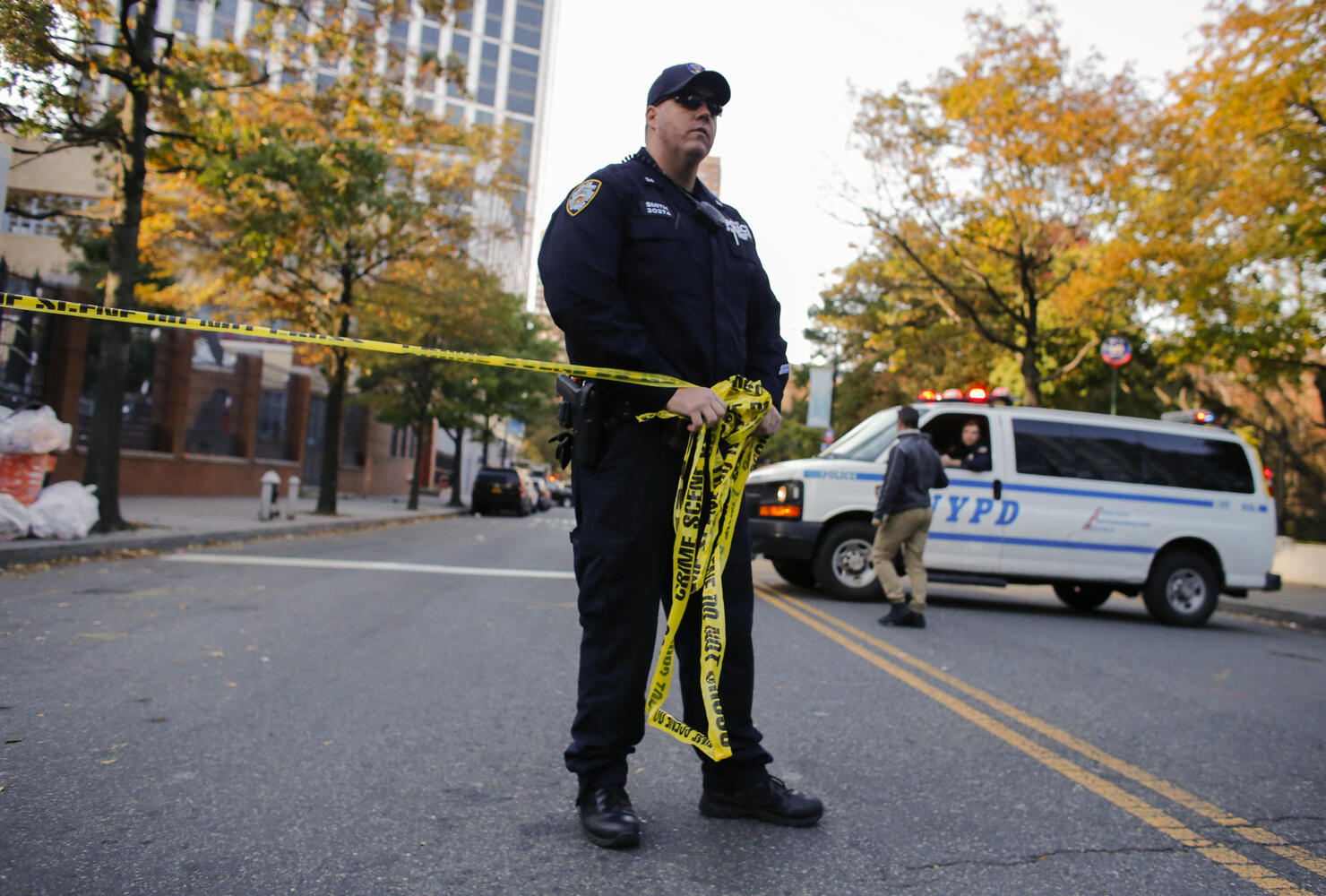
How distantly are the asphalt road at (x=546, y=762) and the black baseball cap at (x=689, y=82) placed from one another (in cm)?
211

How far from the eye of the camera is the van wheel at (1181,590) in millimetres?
9484

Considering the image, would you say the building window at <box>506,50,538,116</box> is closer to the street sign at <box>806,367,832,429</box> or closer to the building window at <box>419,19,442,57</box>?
the building window at <box>419,19,442,57</box>

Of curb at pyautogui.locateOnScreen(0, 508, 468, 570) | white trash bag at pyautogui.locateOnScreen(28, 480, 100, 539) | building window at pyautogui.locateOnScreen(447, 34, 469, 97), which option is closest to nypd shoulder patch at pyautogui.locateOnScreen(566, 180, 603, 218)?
curb at pyautogui.locateOnScreen(0, 508, 468, 570)

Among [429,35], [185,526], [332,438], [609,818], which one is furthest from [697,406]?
[429,35]

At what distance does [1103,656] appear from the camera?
6.65 metres

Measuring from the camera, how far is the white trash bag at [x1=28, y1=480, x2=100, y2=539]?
9.09m

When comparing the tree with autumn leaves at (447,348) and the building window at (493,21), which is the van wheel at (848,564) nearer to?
the tree with autumn leaves at (447,348)

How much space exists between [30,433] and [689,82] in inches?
318

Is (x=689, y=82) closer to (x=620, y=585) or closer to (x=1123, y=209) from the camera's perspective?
(x=620, y=585)

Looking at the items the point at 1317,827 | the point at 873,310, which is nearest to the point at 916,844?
the point at 1317,827

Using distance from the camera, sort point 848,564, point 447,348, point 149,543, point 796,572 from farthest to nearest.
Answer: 1. point 447,348
2. point 149,543
3. point 796,572
4. point 848,564

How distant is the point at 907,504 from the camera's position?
25.1ft

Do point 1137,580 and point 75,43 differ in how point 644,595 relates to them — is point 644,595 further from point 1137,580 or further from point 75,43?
point 1137,580

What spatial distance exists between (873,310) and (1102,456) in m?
13.8
